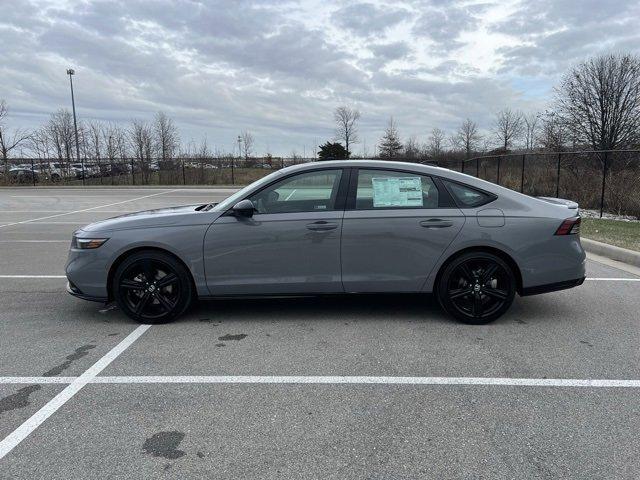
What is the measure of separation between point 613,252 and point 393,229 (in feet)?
18.1

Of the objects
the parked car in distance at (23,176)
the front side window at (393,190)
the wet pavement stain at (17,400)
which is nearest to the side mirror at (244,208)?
the front side window at (393,190)

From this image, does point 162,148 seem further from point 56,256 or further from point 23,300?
point 23,300

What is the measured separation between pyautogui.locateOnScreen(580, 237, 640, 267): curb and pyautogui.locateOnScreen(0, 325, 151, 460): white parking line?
733cm

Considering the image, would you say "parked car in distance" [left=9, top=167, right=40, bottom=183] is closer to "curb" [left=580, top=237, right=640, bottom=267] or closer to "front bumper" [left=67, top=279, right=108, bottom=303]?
"front bumper" [left=67, top=279, right=108, bottom=303]

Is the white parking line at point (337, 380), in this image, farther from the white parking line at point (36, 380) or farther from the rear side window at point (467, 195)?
the rear side window at point (467, 195)

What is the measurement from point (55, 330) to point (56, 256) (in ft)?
14.6

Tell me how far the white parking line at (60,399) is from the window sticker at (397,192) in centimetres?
269

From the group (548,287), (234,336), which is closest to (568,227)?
(548,287)

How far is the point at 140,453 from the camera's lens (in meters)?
2.76

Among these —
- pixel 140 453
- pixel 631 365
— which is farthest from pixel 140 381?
pixel 631 365

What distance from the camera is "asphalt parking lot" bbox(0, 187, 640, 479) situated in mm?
2691

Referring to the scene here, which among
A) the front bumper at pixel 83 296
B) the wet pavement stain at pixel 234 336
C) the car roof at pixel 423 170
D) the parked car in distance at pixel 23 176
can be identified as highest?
the parked car in distance at pixel 23 176

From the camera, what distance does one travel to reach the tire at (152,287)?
482cm

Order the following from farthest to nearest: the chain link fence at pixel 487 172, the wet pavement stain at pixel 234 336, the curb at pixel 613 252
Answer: the chain link fence at pixel 487 172 < the curb at pixel 613 252 < the wet pavement stain at pixel 234 336
